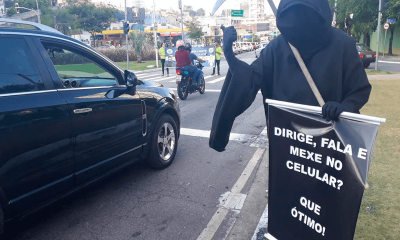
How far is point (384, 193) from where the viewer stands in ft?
12.5

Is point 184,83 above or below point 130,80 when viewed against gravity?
below

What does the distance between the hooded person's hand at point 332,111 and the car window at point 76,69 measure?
261 cm

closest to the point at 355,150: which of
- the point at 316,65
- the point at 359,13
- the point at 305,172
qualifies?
the point at 305,172

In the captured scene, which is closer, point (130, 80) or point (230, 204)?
point (230, 204)

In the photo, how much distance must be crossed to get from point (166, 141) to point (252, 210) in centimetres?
184

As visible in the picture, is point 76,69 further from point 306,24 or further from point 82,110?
point 306,24

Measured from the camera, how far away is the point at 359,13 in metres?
31.1

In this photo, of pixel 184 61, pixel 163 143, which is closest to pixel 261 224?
pixel 163 143

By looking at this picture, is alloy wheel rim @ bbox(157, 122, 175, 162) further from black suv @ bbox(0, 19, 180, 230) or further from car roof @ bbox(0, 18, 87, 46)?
car roof @ bbox(0, 18, 87, 46)

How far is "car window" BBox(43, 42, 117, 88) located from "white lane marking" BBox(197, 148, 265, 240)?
199 centimetres

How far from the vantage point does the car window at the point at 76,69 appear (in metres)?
3.61

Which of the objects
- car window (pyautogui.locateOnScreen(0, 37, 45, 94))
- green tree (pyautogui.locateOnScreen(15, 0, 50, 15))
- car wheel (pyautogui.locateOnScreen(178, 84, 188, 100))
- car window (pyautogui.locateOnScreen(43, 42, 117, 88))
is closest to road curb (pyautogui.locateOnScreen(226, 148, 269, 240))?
car window (pyautogui.locateOnScreen(43, 42, 117, 88))

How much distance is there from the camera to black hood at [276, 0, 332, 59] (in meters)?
2.16

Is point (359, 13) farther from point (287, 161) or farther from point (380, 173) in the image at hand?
point (287, 161)
